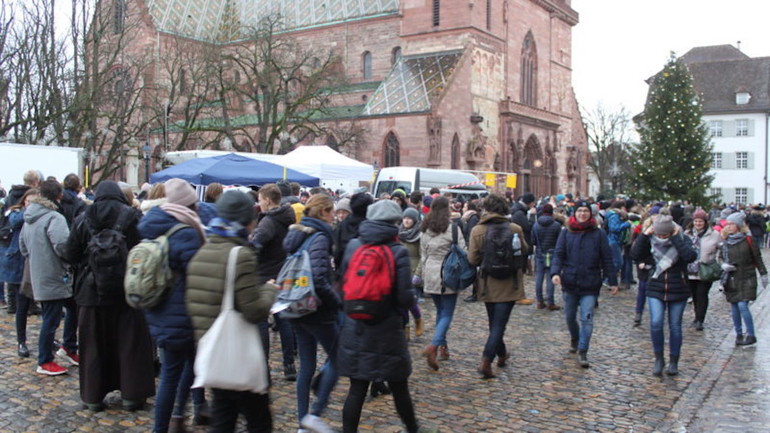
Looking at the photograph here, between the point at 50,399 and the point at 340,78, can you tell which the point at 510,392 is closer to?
the point at 50,399

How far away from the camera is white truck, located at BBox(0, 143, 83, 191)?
17016 mm

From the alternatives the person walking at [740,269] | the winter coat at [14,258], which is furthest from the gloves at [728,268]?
the winter coat at [14,258]

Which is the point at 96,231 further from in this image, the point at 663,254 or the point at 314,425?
the point at 663,254

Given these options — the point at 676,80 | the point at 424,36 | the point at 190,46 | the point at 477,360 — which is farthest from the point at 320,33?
the point at 477,360

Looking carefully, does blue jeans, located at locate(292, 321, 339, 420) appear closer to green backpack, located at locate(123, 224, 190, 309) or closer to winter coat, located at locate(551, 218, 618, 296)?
green backpack, located at locate(123, 224, 190, 309)

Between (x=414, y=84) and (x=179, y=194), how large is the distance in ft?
112

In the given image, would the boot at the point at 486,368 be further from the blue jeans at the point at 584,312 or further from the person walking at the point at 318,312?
the person walking at the point at 318,312

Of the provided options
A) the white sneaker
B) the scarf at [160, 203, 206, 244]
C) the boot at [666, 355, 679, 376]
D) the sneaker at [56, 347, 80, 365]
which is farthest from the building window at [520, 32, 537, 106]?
the white sneaker

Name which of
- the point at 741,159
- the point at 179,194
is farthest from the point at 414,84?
the point at 179,194

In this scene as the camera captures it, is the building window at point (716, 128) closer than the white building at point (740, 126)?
No

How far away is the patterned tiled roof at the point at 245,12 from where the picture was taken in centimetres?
4581

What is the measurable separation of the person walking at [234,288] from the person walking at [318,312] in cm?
100

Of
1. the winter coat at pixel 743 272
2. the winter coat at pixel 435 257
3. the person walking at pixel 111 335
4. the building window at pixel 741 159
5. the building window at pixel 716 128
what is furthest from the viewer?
the building window at pixel 716 128

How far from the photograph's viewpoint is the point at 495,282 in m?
7.35
